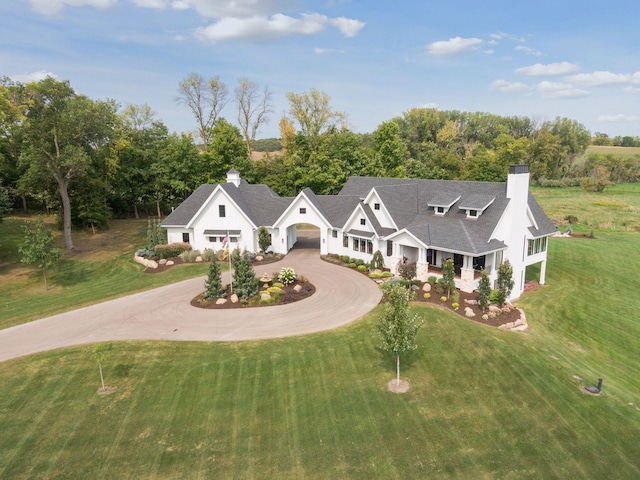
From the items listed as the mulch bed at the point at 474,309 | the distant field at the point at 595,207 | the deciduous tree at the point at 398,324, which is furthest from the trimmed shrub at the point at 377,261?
the distant field at the point at 595,207

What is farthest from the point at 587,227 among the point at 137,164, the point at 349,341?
the point at 137,164

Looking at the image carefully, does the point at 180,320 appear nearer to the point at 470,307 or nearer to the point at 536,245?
the point at 470,307

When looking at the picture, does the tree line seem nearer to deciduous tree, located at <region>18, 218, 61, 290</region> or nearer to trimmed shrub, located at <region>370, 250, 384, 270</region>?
deciduous tree, located at <region>18, 218, 61, 290</region>

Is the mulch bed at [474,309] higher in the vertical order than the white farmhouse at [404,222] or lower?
lower

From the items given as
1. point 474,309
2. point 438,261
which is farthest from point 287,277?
point 474,309

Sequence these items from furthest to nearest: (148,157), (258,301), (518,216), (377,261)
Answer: (148,157) < (377,261) < (518,216) < (258,301)

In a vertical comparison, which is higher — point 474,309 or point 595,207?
point 595,207

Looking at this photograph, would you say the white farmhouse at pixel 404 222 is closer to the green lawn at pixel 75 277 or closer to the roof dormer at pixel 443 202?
the roof dormer at pixel 443 202
